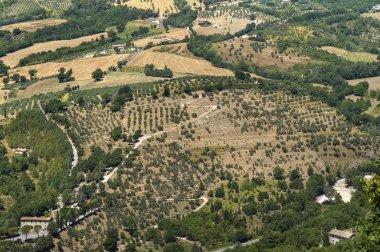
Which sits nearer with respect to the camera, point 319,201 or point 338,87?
point 319,201

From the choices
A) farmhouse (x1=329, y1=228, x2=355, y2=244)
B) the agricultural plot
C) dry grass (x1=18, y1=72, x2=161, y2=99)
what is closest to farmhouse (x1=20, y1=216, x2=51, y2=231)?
the agricultural plot

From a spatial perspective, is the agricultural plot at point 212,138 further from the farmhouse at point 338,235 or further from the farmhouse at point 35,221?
the farmhouse at point 338,235

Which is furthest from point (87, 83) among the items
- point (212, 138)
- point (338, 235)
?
point (338, 235)

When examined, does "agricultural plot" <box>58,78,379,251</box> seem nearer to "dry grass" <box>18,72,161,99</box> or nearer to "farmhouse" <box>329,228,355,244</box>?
"dry grass" <box>18,72,161,99</box>

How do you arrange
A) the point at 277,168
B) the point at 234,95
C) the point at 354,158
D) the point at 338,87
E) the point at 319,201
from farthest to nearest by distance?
the point at 338,87 → the point at 234,95 → the point at 354,158 → the point at 277,168 → the point at 319,201

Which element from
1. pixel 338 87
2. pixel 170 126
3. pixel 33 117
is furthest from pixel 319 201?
pixel 338 87

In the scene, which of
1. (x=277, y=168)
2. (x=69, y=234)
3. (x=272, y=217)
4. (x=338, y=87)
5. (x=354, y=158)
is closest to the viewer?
(x=69, y=234)

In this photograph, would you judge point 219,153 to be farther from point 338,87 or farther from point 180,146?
point 338,87
